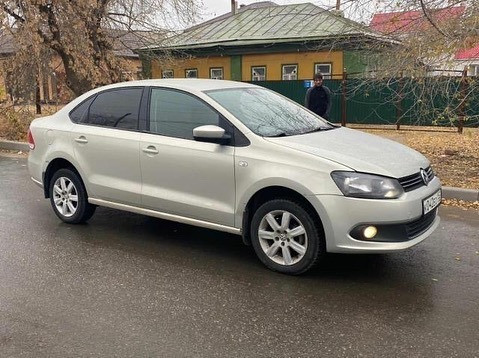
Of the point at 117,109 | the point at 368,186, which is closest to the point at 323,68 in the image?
the point at 117,109

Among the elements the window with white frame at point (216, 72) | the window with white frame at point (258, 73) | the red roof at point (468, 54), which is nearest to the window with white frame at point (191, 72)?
the window with white frame at point (216, 72)

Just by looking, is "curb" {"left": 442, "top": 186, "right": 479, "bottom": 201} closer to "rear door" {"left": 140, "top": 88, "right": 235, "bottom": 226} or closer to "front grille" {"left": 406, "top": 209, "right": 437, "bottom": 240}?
"front grille" {"left": 406, "top": 209, "right": 437, "bottom": 240}

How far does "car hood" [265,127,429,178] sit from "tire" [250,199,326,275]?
503mm

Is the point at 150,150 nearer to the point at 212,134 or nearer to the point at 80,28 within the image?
the point at 212,134

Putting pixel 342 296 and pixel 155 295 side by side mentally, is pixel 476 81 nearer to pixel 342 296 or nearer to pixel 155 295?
pixel 342 296

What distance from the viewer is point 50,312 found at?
3.71 meters

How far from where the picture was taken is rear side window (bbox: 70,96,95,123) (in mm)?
5824

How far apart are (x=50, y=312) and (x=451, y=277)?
3.23m

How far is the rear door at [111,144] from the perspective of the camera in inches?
207

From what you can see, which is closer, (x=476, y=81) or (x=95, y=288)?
(x=95, y=288)

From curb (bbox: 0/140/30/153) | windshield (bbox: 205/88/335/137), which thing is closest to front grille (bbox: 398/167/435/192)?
windshield (bbox: 205/88/335/137)

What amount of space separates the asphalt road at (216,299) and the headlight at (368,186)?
0.78 metres

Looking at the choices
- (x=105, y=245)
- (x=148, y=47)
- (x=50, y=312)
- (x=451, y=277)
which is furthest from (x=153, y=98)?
(x=148, y=47)

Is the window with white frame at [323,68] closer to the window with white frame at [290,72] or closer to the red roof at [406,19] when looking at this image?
the window with white frame at [290,72]
